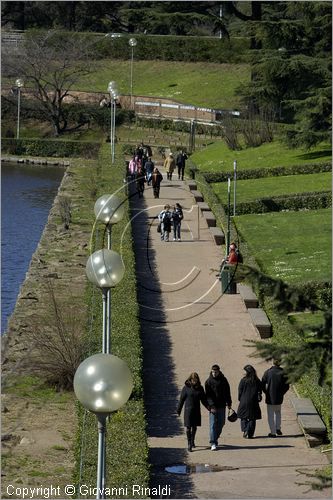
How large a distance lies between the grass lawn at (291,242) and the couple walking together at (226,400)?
7.72 metres

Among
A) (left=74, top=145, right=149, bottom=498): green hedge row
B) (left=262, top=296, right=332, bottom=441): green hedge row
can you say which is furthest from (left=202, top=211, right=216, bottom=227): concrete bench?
(left=262, top=296, right=332, bottom=441): green hedge row

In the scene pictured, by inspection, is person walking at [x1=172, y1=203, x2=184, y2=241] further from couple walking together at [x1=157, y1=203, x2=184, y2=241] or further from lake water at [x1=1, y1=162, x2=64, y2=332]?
lake water at [x1=1, y1=162, x2=64, y2=332]

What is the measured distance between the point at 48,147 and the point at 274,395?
40.6 metres

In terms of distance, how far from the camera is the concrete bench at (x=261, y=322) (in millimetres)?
19281

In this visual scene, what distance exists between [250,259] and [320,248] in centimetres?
254

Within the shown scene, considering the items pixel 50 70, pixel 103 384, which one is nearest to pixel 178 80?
pixel 50 70

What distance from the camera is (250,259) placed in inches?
972

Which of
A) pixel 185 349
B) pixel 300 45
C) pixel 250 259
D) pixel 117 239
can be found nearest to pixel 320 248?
pixel 250 259

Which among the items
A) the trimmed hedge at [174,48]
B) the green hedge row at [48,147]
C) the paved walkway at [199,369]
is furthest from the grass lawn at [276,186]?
the trimmed hedge at [174,48]

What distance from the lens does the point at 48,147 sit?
178 feet

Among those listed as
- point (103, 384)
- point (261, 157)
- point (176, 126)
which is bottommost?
point (103, 384)

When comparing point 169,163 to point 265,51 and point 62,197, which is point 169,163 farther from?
point 265,51

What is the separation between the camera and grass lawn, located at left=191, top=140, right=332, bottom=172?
40.9m

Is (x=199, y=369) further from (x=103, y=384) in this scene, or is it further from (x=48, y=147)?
(x=48, y=147)
